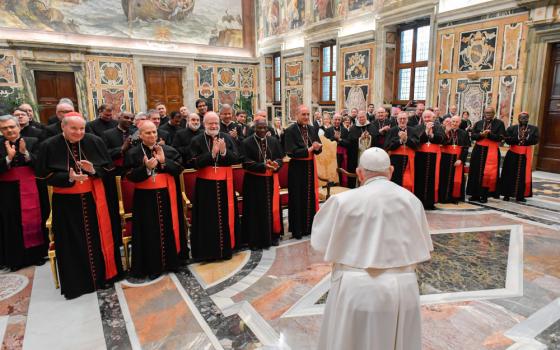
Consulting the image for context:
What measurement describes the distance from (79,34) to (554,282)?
585 inches

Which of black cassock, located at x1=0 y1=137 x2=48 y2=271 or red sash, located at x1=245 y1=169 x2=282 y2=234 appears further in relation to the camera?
red sash, located at x1=245 y1=169 x2=282 y2=234

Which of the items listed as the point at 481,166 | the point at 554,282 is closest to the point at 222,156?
the point at 554,282

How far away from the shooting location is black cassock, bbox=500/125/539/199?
6.38 metres

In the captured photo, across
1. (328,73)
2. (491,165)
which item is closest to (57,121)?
(491,165)

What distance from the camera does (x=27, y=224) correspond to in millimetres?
4219

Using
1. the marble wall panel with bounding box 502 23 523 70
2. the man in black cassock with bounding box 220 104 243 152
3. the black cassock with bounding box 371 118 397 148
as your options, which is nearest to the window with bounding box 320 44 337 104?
the black cassock with bounding box 371 118 397 148

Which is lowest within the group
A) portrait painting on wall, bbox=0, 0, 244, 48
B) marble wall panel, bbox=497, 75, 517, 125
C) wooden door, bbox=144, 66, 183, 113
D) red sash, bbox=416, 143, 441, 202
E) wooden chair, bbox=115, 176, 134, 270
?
wooden chair, bbox=115, 176, 134, 270

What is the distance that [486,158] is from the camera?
670cm

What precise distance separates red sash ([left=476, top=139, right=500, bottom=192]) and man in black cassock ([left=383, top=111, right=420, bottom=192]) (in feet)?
5.30

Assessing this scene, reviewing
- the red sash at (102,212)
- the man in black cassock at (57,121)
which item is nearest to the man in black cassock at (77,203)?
the red sash at (102,212)

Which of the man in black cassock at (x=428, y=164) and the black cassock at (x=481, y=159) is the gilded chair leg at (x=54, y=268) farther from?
the black cassock at (x=481, y=159)

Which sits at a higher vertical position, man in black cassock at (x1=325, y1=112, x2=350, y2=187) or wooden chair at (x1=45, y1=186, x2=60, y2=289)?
man in black cassock at (x1=325, y1=112, x2=350, y2=187)

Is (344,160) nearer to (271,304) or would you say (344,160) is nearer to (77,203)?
(271,304)

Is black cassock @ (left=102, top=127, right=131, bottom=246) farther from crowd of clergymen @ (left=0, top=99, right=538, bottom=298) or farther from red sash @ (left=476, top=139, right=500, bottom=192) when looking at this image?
red sash @ (left=476, top=139, right=500, bottom=192)
